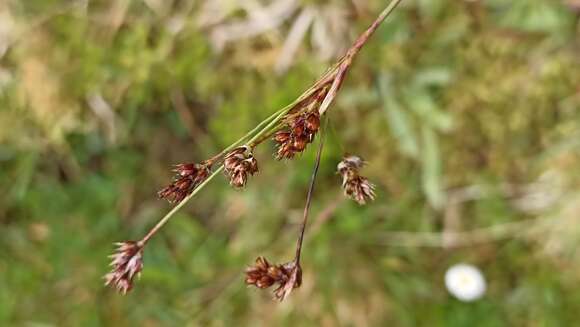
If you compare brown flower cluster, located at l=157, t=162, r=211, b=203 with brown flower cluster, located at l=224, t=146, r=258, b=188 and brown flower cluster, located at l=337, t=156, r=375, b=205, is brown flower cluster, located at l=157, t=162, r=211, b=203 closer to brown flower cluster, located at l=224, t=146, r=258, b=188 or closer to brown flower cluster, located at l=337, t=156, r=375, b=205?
brown flower cluster, located at l=224, t=146, r=258, b=188

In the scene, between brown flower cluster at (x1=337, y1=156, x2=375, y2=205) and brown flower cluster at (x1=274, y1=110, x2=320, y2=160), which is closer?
brown flower cluster at (x1=274, y1=110, x2=320, y2=160)

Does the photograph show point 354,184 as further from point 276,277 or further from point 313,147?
point 313,147

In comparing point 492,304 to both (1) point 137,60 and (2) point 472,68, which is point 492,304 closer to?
(2) point 472,68

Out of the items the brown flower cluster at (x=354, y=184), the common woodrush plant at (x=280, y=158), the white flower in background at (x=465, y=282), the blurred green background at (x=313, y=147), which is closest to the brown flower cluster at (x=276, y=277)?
the common woodrush plant at (x=280, y=158)

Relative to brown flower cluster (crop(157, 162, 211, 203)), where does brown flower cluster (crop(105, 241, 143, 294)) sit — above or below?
below

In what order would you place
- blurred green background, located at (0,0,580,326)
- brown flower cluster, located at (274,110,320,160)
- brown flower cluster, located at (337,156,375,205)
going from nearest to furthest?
brown flower cluster, located at (274,110,320,160)
brown flower cluster, located at (337,156,375,205)
blurred green background, located at (0,0,580,326)

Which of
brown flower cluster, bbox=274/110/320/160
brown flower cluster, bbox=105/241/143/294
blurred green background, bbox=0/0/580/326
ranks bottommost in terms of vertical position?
brown flower cluster, bbox=105/241/143/294

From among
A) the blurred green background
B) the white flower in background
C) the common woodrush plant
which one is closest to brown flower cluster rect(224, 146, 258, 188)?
the common woodrush plant
